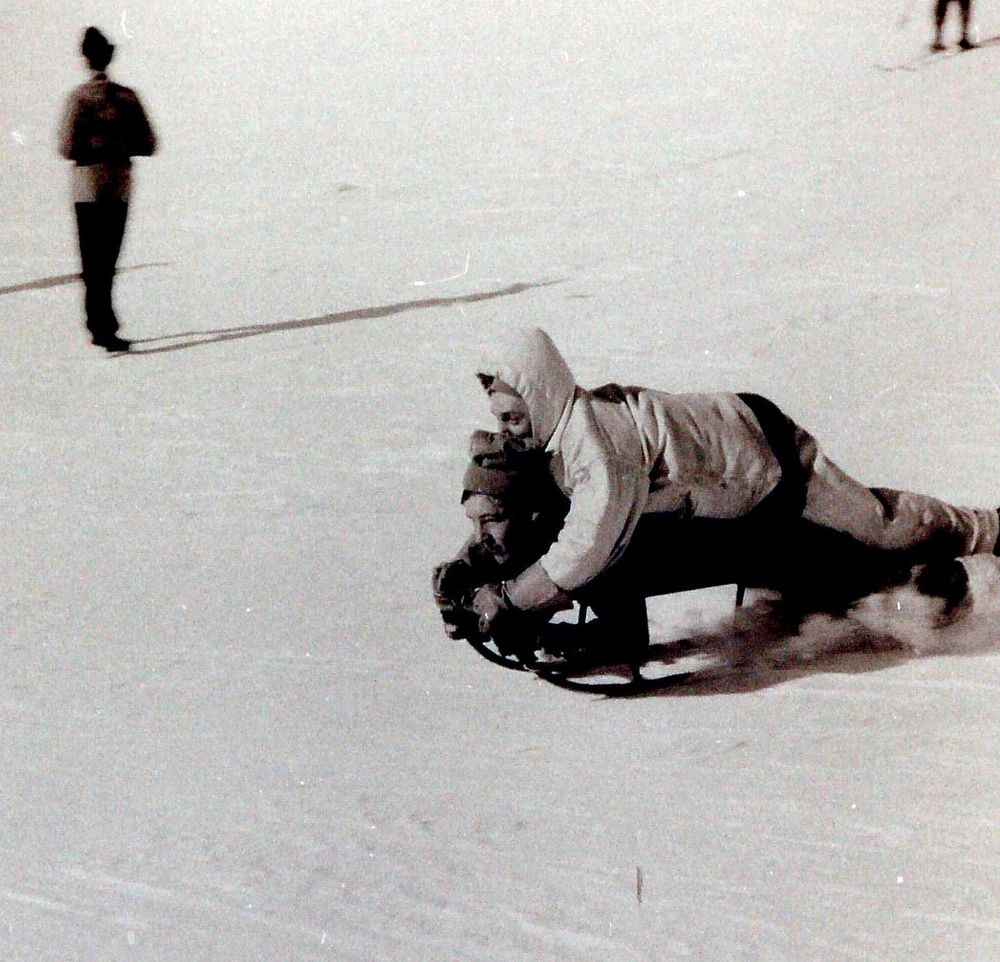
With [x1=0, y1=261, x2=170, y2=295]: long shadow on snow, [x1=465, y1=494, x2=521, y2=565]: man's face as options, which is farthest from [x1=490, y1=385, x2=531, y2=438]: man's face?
[x1=0, y1=261, x2=170, y2=295]: long shadow on snow

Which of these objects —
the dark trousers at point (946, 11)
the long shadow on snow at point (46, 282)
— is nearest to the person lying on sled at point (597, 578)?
the long shadow on snow at point (46, 282)

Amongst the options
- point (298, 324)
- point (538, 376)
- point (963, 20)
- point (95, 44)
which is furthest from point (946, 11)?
point (95, 44)

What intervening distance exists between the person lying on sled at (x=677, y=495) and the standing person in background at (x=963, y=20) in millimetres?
666

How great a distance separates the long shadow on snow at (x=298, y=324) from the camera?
8.70 ft

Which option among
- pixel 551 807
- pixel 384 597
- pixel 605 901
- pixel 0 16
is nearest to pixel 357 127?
pixel 0 16

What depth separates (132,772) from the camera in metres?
2.55

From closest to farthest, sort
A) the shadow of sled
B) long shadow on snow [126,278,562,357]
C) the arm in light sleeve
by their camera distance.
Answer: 1. the arm in light sleeve
2. the shadow of sled
3. long shadow on snow [126,278,562,357]

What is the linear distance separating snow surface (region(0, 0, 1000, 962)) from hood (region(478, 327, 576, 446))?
0.39 feet

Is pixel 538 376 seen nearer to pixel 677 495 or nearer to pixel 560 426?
pixel 560 426

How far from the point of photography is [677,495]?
239 cm

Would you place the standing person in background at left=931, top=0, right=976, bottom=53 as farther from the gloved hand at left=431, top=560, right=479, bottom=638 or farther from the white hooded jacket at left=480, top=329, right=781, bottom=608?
the gloved hand at left=431, top=560, right=479, bottom=638

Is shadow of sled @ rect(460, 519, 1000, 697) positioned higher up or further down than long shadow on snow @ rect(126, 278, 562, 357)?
further down

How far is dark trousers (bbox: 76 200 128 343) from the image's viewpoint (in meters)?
2.77

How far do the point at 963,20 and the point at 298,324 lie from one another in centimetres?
124
